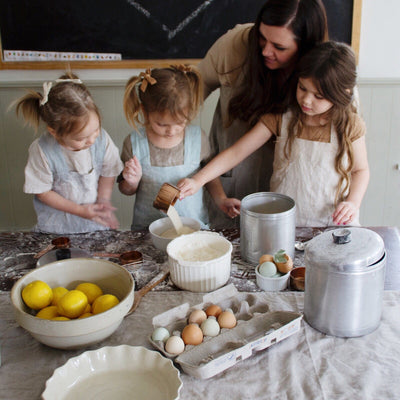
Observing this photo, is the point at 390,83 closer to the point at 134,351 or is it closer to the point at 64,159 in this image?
the point at 64,159

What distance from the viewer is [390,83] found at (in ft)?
8.98

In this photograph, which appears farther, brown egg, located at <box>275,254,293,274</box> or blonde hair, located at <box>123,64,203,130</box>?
blonde hair, located at <box>123,64,203,130</box>

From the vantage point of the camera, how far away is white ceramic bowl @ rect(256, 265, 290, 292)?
3.76 ft

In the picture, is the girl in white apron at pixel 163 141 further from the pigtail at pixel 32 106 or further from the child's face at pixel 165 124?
the pigtail at pixel 32 106

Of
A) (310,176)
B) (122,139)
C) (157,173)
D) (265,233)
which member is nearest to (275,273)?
(265,233)

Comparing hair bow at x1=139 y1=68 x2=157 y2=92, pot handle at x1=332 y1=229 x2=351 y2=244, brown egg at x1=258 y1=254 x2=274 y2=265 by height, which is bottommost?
brown egg at x1=258 y1=254 x2=274 y2=265

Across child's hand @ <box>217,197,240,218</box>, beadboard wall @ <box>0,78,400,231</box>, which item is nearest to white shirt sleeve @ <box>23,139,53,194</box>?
child's hand @ <box>217,197,240,218</box>

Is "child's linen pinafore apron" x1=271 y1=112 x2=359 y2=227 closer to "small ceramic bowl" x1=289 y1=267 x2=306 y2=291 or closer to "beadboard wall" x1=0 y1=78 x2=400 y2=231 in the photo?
"small ceramic bowl" x1=289 y1=267 x2=306 y2=291

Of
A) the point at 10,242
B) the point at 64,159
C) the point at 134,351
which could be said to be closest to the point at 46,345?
the point at 134,351

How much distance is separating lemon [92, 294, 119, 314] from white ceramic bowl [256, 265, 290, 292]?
389mm

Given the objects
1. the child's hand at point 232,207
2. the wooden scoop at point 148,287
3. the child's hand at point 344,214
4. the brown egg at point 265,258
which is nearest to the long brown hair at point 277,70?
the child's hand at point 232,207

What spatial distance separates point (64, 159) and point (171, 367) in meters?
1.07

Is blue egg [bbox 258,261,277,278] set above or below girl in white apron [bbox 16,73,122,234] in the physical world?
below

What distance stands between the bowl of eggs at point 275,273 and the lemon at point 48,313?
51cm
